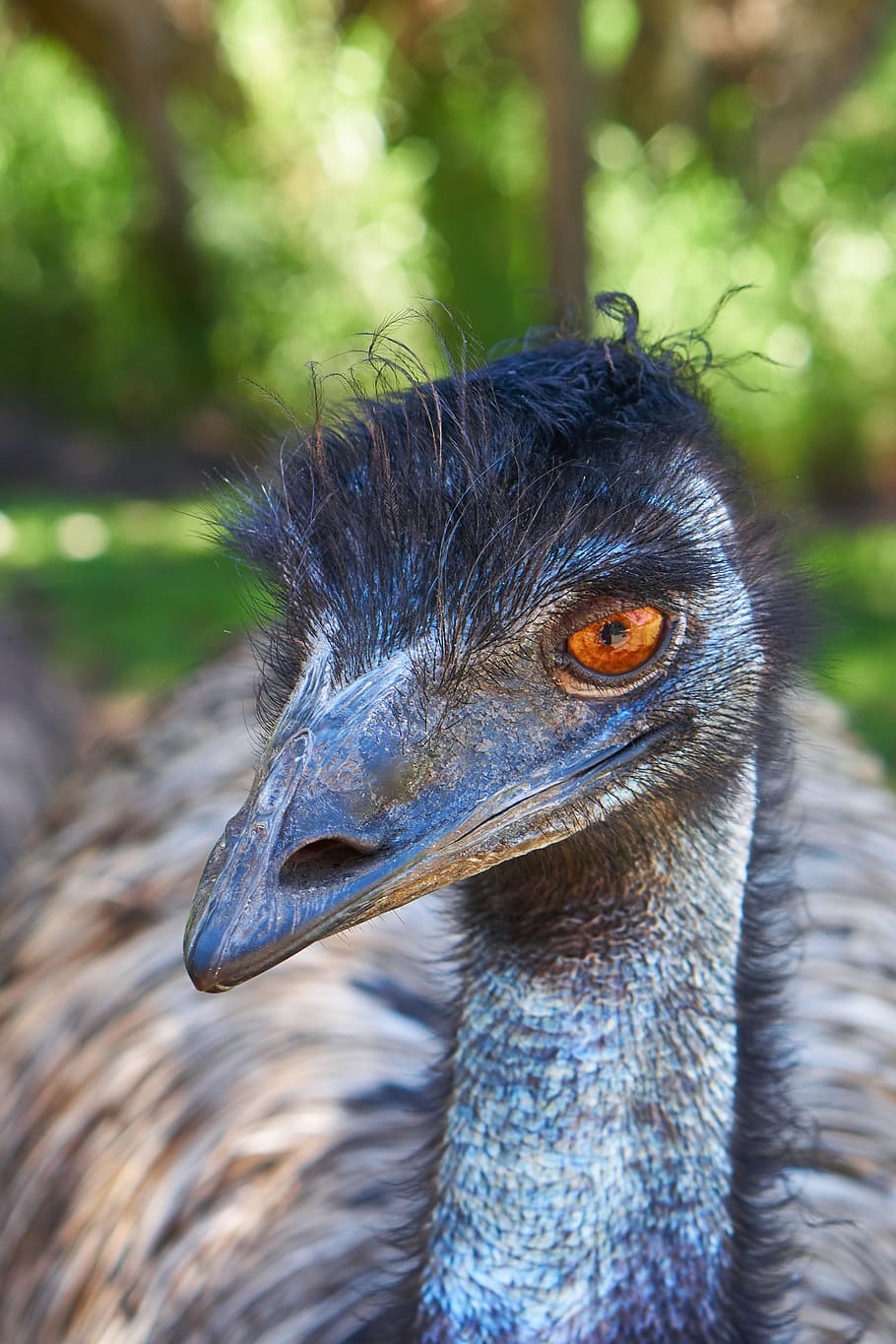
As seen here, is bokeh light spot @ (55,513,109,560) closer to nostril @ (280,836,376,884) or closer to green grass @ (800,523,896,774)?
green grass @ (800,523,896,774)

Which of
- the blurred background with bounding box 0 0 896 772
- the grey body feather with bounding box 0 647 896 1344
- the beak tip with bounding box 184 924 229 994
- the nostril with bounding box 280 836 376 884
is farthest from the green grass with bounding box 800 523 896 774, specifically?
the beak tip with bounding box 184 924 229 994

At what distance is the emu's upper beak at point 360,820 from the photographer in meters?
1.19

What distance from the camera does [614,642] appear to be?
1.34m

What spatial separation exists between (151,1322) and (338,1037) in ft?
1.33

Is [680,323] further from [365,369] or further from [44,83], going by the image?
[44,83]

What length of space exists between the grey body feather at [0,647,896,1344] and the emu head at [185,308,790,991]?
13.2 inches

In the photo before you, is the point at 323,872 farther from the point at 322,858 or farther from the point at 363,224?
the point at 363,224

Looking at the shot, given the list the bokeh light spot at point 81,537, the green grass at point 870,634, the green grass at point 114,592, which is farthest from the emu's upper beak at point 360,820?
the bokeh light spot at point 81,537

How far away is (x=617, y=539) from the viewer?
1333mm

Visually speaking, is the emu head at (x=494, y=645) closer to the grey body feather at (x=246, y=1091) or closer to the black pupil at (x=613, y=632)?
the black pupil at (x=613, y=632)

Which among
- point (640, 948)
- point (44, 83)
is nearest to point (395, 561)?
point (640, 948)

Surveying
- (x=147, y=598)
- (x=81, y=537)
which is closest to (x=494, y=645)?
(x=147, y=598)

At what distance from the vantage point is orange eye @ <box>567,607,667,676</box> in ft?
4.39

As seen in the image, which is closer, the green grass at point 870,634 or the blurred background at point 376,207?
the green grass at point 870,634
